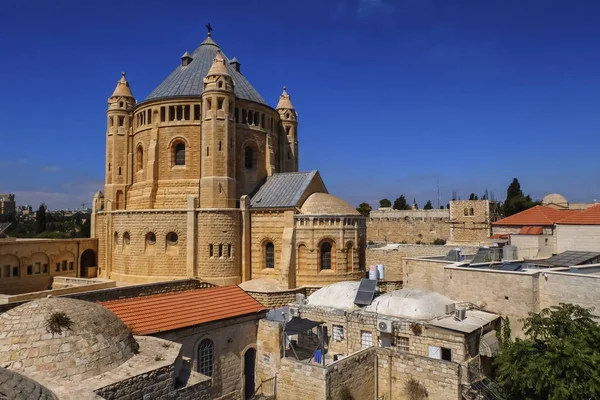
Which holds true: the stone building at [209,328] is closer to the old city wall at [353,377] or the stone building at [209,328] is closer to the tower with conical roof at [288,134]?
the old city wall at [353,377]

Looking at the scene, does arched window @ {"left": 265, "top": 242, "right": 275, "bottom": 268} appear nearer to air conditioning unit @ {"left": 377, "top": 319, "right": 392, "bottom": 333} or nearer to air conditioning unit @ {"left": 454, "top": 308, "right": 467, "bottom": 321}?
air conditioning unit @ {"left": 377, "top": 319, "right": 392, "bottom": 333}

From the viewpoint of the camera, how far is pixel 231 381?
18.2 m

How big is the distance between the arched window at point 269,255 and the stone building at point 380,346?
7.84 meters

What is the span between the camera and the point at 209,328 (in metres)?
17.8

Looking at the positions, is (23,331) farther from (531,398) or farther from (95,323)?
(531,398)

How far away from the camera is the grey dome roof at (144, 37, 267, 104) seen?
3186 cm

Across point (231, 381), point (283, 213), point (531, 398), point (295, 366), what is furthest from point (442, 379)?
point (283, 213)

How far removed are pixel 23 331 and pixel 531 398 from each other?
14579 mm

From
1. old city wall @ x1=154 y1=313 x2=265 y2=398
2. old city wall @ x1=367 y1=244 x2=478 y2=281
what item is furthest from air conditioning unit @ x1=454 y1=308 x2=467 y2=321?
old city wall @ x1=367 y1=244 x2=478 y2=281

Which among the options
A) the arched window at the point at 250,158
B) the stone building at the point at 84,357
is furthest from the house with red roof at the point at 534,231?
the stone building at the point at 84,357

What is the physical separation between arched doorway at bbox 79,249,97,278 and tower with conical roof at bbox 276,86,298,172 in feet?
56.6

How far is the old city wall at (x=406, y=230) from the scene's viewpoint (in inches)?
2277

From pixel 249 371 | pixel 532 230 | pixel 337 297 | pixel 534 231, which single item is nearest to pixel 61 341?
pixel 249 371

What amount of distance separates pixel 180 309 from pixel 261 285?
30.1ft
